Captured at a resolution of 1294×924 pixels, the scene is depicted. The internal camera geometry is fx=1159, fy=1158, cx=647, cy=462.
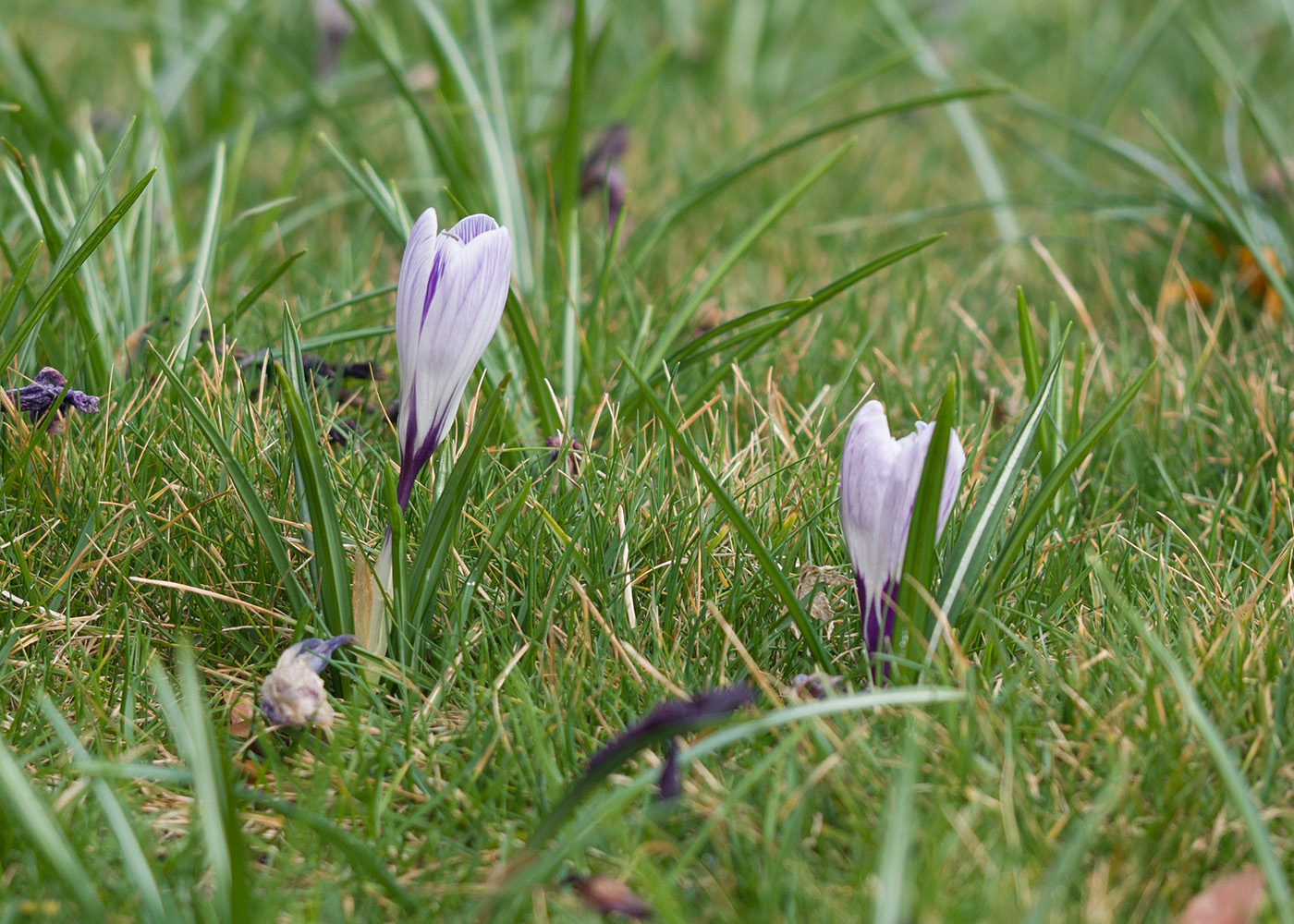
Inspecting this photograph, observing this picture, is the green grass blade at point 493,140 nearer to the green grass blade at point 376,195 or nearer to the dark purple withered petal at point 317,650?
the green grass blade at point 376,195

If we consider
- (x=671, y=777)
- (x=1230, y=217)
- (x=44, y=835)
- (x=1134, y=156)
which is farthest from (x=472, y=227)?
(x=1134, y=156)

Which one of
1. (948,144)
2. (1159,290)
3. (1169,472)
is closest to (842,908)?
(1169,472)

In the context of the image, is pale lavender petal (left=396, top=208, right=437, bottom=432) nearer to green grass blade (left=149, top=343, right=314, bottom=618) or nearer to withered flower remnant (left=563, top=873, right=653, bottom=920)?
green grass blade (left=149, top=343, right=314, bottom=618)

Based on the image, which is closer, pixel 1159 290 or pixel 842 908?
pixel 842 908

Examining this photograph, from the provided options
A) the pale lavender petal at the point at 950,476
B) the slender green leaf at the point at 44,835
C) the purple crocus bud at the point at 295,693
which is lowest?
the pale lavender petal at the point at 950,476

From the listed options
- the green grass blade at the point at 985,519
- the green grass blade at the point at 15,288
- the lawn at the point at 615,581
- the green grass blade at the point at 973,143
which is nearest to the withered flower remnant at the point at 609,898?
the lawn at the point at 615,581

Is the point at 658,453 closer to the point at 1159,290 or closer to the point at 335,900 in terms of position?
the point at 335,900
